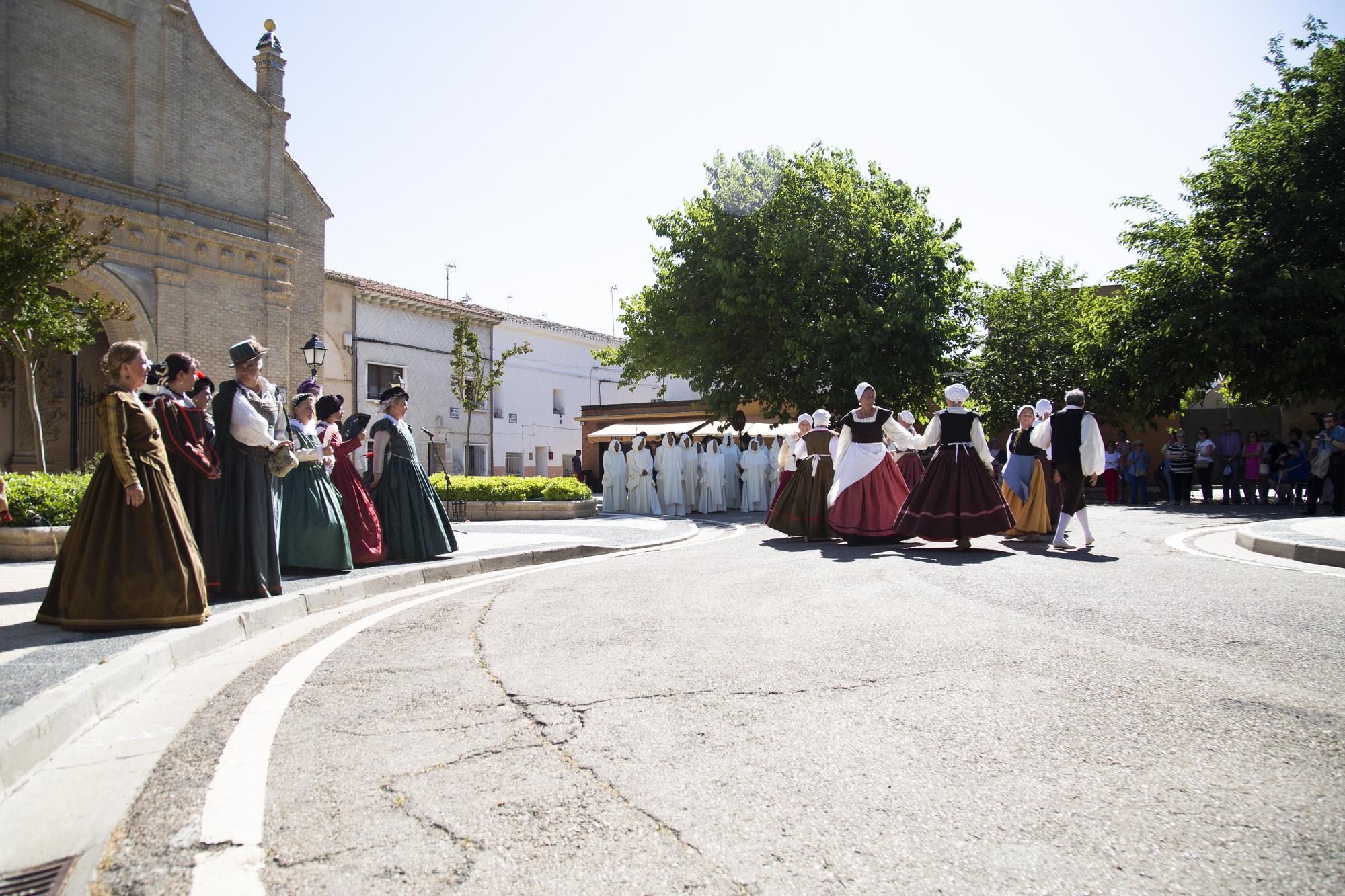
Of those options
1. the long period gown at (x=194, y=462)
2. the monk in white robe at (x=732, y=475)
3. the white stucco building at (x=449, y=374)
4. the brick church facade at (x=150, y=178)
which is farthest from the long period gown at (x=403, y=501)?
the white stucco building at (x=449, y=374)

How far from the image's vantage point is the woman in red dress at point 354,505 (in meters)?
10.3

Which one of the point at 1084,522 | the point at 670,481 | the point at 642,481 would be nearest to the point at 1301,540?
the point at 1084,522

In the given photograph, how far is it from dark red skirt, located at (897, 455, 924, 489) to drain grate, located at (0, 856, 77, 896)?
1245cm

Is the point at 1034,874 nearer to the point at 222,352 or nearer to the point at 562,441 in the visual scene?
the point at 222,352

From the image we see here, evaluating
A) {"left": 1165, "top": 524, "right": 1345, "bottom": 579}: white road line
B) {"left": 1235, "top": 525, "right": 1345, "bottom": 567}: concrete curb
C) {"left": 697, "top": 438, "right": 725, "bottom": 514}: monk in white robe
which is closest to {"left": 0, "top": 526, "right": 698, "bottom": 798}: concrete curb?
{"left": 1165, "top": 524, "right": 1345, "bottom": 579}: white road line

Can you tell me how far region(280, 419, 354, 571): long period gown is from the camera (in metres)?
9.21

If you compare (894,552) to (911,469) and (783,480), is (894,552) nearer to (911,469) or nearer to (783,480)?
(911,469)

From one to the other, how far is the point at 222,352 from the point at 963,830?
24.9m

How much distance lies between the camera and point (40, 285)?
50.3ft

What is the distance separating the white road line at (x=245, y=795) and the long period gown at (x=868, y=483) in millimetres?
7782

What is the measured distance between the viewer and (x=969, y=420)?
1165 centimetres

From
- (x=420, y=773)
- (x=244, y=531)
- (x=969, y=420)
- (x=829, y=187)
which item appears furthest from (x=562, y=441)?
(x=420, y=773)

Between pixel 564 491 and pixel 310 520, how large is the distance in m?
11.4

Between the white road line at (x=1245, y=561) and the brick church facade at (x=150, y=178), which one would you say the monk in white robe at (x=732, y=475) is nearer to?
the brick church facade at (x=150, y=178)
